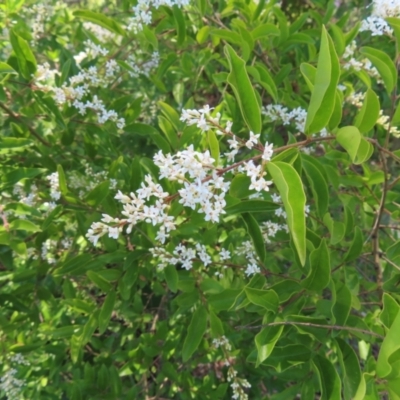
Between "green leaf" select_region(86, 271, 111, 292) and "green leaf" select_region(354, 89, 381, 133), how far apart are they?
3.57 feet

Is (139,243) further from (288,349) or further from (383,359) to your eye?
(383,359)

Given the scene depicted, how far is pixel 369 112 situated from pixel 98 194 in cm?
99

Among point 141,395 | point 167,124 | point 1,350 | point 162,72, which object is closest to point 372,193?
point 167,124

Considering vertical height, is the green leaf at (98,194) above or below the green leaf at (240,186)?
below

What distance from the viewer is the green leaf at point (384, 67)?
1.30 m

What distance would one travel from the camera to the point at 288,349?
136 centimetres

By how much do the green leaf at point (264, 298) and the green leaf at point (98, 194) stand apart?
0.70 metres

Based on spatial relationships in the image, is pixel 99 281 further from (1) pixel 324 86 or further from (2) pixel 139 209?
(1) pixel 324 86

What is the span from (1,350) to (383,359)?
1622 mm

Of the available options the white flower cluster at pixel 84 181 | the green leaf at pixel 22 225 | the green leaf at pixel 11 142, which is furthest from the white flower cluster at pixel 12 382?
the green leaf at pixel 11 142

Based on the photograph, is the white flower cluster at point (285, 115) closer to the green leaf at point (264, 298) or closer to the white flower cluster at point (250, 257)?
the white flower cluster at point (250, 257)

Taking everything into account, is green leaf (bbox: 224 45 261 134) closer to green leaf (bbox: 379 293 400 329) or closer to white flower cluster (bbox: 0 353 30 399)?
green leaf (bbox: 379 293 400 329)

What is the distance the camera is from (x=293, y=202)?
35.5 inches

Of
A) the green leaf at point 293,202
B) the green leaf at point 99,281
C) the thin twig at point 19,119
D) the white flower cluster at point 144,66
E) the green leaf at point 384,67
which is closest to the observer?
the green leaf at point 293,202
